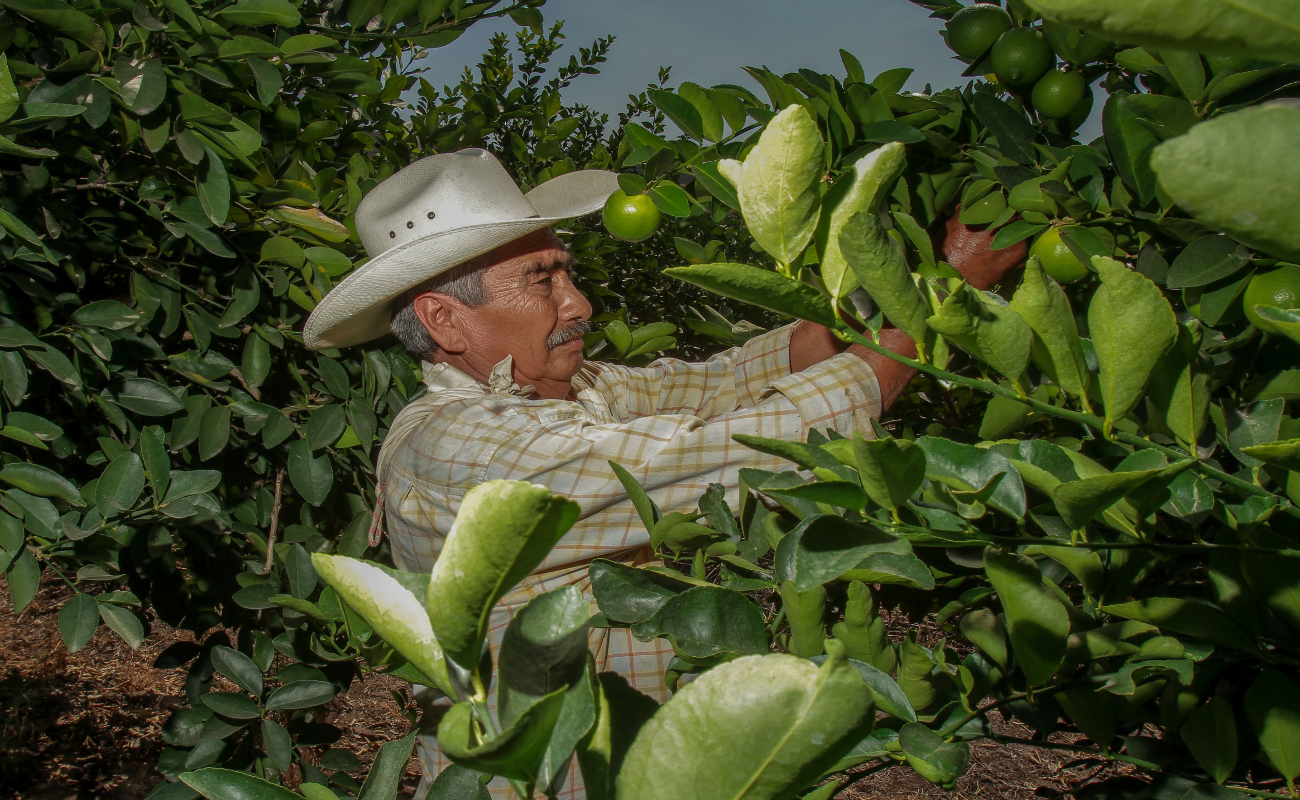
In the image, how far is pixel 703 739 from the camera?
0.32 meters

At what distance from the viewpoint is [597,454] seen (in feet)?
4.92

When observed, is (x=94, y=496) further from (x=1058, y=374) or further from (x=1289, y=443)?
(x=1289, y=443)

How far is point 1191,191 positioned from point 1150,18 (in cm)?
5

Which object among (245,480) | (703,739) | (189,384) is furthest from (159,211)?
(703,739)

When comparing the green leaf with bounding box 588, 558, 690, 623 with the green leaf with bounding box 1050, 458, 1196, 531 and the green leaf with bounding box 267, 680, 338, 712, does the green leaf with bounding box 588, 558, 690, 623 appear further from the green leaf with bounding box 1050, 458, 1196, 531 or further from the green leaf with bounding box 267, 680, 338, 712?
the green leaf with bounding box 267, 680, 338, 712

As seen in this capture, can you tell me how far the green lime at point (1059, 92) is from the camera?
975mm

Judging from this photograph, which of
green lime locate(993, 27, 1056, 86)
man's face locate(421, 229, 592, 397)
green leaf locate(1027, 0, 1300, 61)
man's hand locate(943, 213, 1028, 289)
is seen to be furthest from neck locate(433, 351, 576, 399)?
green leaf locate(1027, 0, 1300, 61)

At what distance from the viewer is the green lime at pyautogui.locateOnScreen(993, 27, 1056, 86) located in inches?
38.6

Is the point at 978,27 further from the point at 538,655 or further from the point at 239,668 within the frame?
the point at 239,668

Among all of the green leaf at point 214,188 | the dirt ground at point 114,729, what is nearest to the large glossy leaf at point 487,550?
the green leaf at point 214,188

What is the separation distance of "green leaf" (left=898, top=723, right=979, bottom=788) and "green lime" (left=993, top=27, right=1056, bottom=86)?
78 centimetres

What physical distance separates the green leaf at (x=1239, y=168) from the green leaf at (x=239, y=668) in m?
1.81

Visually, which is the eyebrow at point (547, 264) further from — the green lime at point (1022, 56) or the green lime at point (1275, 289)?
the green lime at point (1275, 289)

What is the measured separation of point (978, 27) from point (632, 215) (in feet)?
1.75
